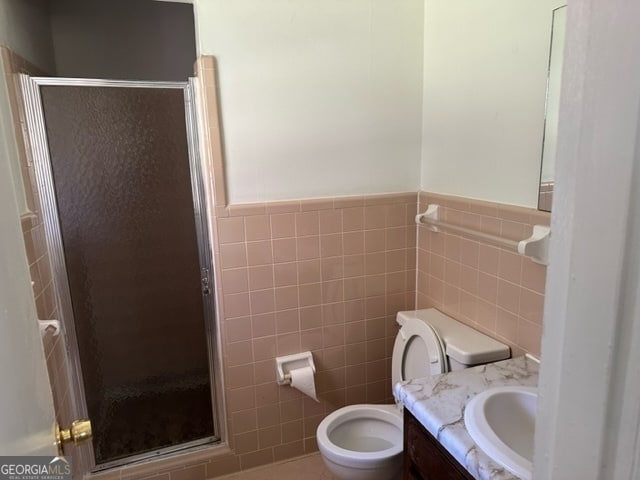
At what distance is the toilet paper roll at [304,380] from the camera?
2057mm

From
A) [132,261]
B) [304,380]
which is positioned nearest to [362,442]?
[304,380]

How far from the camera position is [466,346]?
1.69m

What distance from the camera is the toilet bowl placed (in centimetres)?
170

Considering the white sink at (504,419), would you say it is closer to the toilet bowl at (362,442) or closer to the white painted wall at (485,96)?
the toilet bowl at (362,442)

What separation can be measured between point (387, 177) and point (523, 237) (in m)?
0.77

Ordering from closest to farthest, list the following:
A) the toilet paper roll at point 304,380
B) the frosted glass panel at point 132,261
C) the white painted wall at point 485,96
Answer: the white painted wall at point 485,96 < the frosted glass panel at point 132,261 < the toilet paper roll at point 304,380

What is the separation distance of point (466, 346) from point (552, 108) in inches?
36.0

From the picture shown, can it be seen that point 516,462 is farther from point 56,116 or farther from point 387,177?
point 56,116

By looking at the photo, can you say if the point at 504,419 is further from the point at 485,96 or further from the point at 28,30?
the point at 28,30

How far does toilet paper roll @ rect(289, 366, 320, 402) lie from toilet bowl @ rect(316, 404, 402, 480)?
166 millimetres

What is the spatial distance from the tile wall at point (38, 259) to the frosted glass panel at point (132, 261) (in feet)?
0.50

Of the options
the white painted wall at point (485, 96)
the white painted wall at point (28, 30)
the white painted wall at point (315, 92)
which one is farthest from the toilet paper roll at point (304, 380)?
the white painted wall at point (28, 30)

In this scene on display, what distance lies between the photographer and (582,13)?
42 centimetres

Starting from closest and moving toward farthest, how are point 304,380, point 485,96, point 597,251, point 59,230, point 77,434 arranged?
point 597,251, point 77,434, point 485,96, point 59,230, point 304,380
